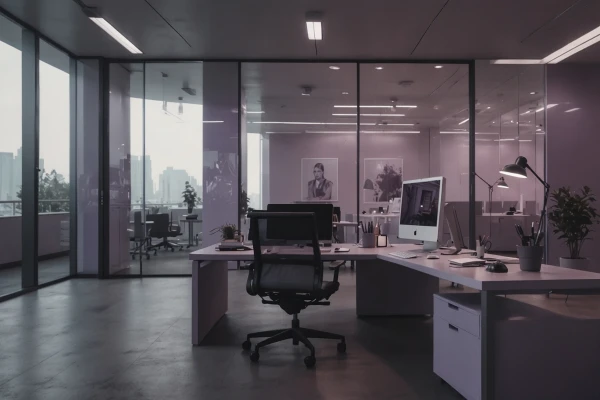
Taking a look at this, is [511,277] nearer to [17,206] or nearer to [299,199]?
[17,206]

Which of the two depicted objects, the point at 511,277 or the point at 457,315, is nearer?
the point at 511,277

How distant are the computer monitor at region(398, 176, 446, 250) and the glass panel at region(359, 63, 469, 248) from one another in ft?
10.3

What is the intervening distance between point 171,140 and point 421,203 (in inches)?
203

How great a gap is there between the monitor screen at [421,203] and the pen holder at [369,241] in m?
0.32

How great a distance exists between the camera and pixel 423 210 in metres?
4.10

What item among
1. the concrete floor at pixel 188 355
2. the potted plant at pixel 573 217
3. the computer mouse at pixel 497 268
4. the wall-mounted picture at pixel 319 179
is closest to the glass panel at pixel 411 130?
the wall-mounted picture at pixel 319 179

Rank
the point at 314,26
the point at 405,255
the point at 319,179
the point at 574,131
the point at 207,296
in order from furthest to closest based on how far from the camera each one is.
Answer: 1. the point at 319,179
2. the point at 574,131
3. the point at 314,26
4. the point at 207,296
5. the point at 405,255

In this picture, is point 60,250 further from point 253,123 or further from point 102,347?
point 102,347

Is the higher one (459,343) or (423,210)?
(423,210)

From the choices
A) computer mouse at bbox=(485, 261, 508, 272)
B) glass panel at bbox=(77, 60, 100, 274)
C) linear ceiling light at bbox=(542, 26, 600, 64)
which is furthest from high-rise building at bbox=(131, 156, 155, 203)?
linear ceiling light at bbox=(542, 26, 600, 64)

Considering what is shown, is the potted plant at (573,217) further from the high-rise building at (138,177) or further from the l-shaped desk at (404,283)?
the high-rise building at (138,177)

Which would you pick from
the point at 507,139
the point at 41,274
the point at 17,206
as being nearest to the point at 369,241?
the point at 41,274

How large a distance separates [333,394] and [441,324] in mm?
843

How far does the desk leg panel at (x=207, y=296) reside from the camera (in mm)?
4008
